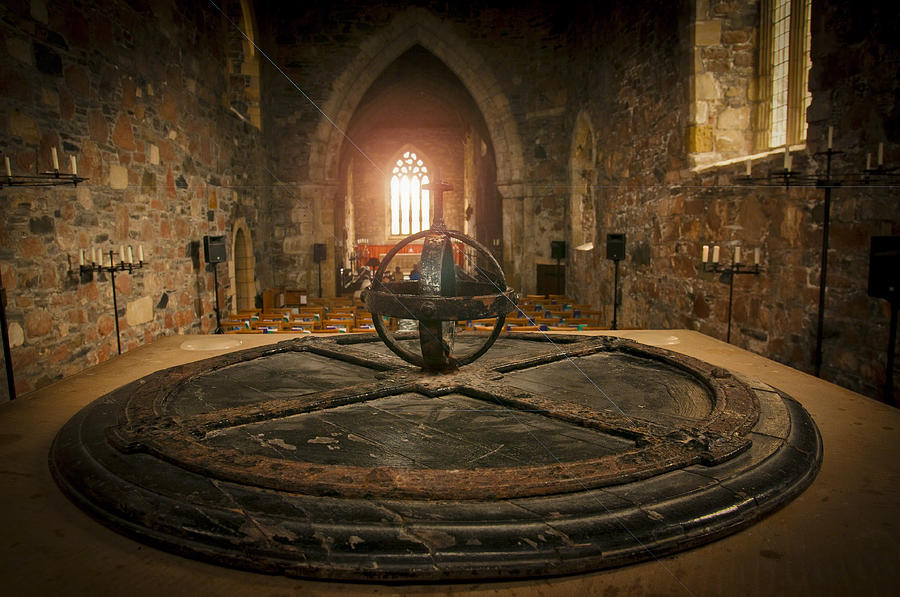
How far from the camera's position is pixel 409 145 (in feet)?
80.2

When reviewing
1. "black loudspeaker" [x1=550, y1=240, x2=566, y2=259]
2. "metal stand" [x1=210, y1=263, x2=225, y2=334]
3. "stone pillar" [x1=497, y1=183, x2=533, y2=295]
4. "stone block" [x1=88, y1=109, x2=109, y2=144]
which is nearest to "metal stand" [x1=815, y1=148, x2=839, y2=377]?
"stone block" [x1=88, y1=109, x2=109, y2=144]

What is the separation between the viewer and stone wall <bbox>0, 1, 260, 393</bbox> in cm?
419

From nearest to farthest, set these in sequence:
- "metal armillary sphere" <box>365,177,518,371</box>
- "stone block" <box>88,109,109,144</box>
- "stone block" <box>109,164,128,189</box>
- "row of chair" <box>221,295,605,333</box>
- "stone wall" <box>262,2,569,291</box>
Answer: "metal armillary sphere" <box>365,177,518,371</box> → "stone block" <box>88,109,109,144</box> → "stone block" <box>109,164,128,189</box> → "row of chair" <box>221,295,605,333</box> → "stone wall" <box>262,2,569,291</box>

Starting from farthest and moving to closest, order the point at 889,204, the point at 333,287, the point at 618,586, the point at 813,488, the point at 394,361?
the point at 333,287 → the point at 889,204 → the point at 394,361 → the point at 813,488 → the point at 618,586

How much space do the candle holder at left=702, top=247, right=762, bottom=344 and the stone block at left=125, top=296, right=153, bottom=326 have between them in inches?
228

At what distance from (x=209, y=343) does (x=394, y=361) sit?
210 cm

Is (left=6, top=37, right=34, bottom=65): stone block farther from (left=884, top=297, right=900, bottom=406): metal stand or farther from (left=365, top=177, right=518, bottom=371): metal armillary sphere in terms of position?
(left=884, top=297, right=900, bottom=406): metal stand

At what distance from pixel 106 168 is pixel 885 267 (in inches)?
249

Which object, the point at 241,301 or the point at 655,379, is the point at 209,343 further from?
the point at 241,301

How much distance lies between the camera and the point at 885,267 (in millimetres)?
3699

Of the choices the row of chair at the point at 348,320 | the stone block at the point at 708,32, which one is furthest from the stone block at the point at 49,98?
the stone block at the point at 708,32

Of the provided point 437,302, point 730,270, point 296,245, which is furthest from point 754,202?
point 296,245

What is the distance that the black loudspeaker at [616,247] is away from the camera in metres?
8.52

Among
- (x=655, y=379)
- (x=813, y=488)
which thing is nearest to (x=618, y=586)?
(x=813, y=488)
